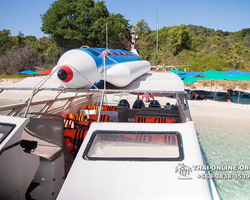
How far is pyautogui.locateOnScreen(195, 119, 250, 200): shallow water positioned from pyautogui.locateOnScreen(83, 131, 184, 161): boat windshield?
2830 millimetres

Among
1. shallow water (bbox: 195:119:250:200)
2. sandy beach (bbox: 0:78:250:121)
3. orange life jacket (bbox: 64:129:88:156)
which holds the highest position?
orange life jacket (bbox: 64:129:88:156)

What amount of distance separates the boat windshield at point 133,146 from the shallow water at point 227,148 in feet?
9.29

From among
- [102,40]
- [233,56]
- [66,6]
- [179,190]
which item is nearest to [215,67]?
[233,56]

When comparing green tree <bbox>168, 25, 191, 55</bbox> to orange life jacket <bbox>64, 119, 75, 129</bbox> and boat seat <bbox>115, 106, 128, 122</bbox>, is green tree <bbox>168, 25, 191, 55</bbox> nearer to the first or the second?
boat seat <bbox>115, 106, 128, 122</bbox>

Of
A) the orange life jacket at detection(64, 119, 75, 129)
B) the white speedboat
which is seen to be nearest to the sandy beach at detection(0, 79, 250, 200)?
the white speedboat

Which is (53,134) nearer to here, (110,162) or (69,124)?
(69,124)

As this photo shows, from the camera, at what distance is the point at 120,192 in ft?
4.85

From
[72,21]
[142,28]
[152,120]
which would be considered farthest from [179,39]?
[152,120]

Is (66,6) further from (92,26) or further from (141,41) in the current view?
(141,41)

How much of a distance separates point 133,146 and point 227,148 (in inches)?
212

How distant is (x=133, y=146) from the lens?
194cm

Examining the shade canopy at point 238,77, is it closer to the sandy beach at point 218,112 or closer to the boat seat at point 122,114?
the sandy beach at point 218,112

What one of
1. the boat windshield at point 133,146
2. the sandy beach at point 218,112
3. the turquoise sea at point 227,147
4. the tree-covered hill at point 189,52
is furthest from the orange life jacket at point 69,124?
the tree-covered hill at point 189,52

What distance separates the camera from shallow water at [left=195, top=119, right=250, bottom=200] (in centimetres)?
405
